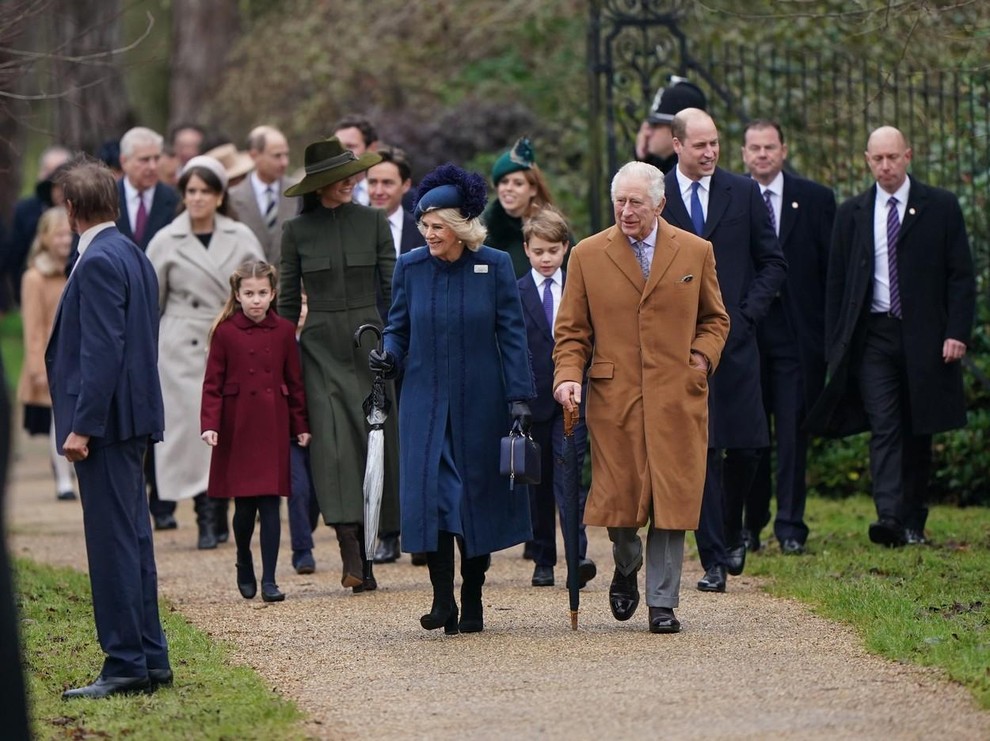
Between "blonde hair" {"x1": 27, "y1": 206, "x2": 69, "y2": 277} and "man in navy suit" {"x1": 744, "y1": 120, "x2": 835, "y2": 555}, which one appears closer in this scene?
"man in navy suit" {"x1": 744, "y1": 120, "x2": 835, "y2": 555}

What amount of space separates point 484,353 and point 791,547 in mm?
2928

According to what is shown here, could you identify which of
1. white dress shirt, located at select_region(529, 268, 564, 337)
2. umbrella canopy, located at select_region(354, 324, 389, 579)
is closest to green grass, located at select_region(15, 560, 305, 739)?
umbrella canopy, located at select_region(354, 324, 389, 579)

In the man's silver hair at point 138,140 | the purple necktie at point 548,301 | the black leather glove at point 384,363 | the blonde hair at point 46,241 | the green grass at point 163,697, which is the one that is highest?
the man's silver hair at point 138,140

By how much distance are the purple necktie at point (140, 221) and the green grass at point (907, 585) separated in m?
4.45

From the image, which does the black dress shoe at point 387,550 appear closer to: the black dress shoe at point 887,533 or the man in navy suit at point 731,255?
the man in navy suit at point 731,255

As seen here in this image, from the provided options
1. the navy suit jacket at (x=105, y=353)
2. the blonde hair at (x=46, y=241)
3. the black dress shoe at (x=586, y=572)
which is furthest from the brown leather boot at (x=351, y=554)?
the blonde hair at (x=46, y=241)

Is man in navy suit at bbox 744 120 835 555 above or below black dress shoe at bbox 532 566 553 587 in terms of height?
above

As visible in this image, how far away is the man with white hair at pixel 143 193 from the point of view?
41.4 feet

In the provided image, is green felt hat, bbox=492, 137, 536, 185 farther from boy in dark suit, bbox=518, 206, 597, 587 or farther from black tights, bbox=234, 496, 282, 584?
black tights, bbox=234, 496, 282, 584

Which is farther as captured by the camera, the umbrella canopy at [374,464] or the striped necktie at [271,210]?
the striped necktie at [271,210]

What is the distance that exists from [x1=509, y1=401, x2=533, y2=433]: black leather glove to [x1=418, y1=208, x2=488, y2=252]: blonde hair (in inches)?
28.3

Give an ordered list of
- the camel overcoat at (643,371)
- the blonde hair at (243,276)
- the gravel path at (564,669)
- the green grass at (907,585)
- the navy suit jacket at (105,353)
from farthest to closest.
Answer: the blonde hair at (243,276) < the camel overcoat at (643,371) < the green grass at (907,585) < the navy suit jacket at (105,353) < the gravel path at (564,669)

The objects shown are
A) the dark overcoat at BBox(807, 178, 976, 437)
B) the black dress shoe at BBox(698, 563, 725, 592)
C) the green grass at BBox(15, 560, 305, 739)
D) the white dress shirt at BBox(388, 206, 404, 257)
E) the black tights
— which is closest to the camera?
the green grass at BBox(15, 560, 305, 739)

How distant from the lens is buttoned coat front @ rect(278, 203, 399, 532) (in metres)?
9.89
